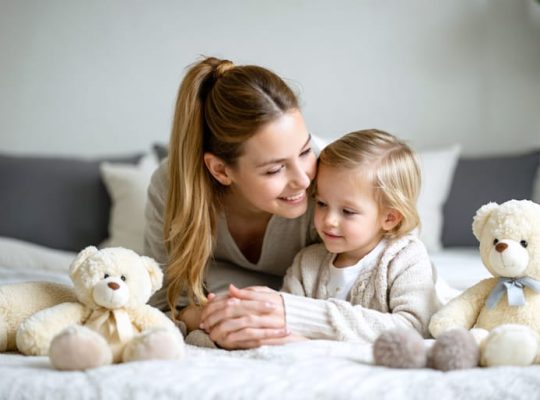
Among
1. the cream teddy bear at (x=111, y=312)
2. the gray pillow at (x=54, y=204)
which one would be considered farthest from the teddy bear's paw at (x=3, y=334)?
the gray pillow at (x=54, y=204)

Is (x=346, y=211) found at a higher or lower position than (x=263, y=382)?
higher

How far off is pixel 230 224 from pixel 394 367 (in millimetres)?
787

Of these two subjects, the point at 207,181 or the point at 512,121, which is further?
the point at 512,121

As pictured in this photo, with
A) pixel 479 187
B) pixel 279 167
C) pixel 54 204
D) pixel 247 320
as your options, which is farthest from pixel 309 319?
pixel 54 204

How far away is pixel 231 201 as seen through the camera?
79.7 inches

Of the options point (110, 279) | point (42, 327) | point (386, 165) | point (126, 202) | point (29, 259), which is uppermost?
point (386, 165)

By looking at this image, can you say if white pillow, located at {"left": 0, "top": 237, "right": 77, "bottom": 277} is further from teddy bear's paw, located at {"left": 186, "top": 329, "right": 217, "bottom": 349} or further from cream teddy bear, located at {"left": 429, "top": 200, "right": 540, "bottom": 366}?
cream teddy bear, located at {"left": 429, "top": 200, "right": 540, "bottom": 366}

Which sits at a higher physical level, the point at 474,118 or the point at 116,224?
the point at 474,118

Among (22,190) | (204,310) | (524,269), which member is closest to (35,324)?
(204,310)

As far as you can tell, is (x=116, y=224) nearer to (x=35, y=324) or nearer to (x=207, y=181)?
(x=207, y=181)

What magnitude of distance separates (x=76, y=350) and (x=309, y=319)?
0.55m

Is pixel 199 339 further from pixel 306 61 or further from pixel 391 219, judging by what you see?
pixel 306 61

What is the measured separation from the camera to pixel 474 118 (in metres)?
3.37

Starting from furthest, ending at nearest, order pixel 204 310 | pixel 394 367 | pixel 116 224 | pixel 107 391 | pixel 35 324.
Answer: pixel 116 224
pixel 204 310
pixel 35 324
pixel 394 367
pixel 107 391
